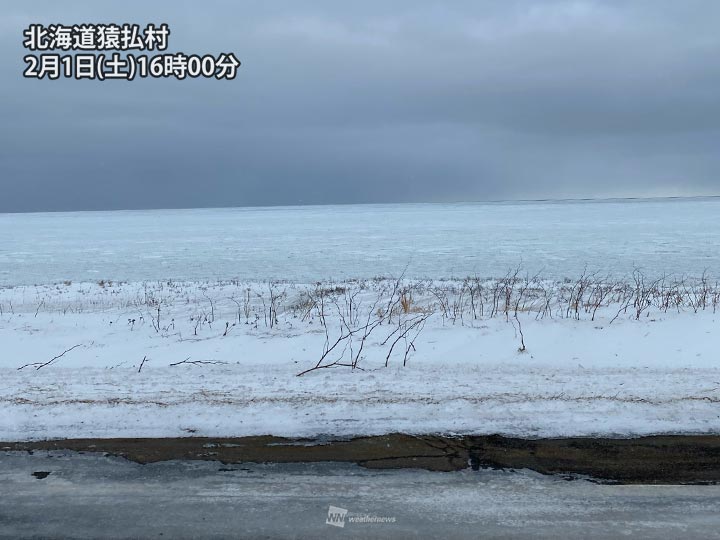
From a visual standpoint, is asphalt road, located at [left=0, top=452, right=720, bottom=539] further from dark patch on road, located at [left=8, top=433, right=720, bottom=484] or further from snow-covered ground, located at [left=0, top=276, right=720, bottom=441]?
snow-covered ground, located at [left=0, top=276, right=720, bottom=441]

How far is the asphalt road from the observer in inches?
142

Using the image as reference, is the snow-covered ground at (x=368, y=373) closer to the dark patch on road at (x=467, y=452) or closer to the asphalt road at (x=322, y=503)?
the dark patch on road at (x=467, y=452)

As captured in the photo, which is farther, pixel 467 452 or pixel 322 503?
pixel 467 452

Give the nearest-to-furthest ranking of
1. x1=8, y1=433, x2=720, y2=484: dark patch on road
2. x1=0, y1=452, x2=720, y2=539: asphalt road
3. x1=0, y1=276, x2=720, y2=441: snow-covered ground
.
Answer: x1=0, y1=452, x2=720, y2=539: asphalt road → x1=8, y1=433, x2=720, y2=484: dark patch on road → x1=0, y1=276, x2=720, y2=441: snow-covered ground

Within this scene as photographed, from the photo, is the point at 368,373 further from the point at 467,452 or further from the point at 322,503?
the point at 322,503

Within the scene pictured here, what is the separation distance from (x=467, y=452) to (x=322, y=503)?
51.1 inches

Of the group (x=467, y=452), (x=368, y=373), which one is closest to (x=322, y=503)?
(x=467, y=452)

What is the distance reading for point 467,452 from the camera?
469 cm

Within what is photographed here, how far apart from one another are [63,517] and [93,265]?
95.4 feet

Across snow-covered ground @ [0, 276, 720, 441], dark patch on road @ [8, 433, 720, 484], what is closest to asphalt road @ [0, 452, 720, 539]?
dark patch on road @ [8, 433, 720, 484]

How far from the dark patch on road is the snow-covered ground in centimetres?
20

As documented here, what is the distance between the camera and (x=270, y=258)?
32.5m

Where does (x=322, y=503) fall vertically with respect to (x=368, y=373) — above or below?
below

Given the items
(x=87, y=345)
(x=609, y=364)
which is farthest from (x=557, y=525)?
(x=87, y=345)
